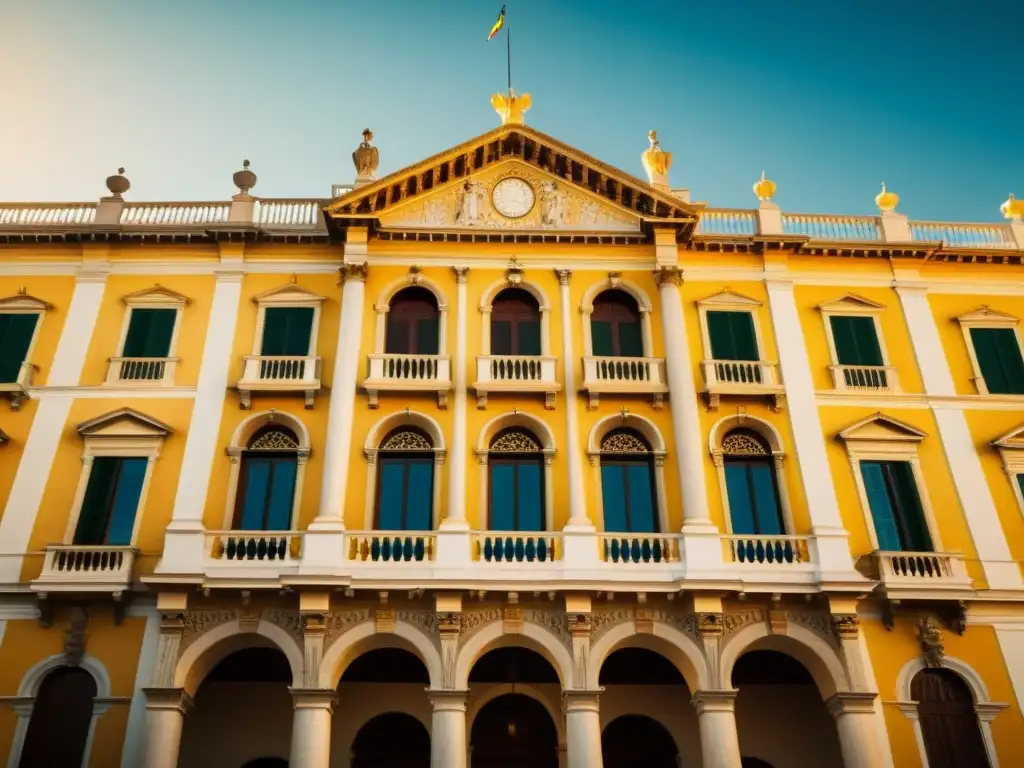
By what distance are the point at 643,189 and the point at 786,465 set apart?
8319 mm

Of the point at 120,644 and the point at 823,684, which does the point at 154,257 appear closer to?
the point at 120,644

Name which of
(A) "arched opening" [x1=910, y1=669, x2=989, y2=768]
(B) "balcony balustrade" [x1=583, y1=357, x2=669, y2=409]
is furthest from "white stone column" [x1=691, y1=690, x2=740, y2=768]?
(B) "balcony balustrade" [x1=583, y1=357, x2=669, y2=409]

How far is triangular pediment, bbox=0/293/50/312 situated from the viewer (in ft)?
79.3

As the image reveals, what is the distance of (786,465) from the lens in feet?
74.3

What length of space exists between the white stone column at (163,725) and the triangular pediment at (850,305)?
18973 mm

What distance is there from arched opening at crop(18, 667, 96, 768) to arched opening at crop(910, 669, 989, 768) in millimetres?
18359

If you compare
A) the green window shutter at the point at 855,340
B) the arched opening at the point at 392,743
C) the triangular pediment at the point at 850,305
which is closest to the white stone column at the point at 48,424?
the arched opening at the point at 392,743

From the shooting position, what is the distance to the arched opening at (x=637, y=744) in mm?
21906

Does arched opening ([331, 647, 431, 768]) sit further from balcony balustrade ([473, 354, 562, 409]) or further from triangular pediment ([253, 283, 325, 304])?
triangular pediment ([253, 283, 325, 304])

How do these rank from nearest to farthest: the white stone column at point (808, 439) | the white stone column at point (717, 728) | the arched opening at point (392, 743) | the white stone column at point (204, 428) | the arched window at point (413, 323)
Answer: the white stone column at point (717, 728) → the white stone column at point (204, 428) → the white stone column at point (808, 439) → the arched opening at point (392, 743) → the arched window at point (413, 323)

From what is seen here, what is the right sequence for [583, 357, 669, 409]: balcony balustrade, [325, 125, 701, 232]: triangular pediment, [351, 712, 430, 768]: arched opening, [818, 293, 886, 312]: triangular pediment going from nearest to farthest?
[351, 712, 430, 768]: arched opening
[583, 357, 669, 409]: balcony balustrade
[325, 125, 701, 232]: triangular pediment
[818, 293, 886, 312]: triangular pediment

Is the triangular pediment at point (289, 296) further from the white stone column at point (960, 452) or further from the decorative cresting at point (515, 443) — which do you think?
the white stone column at point (960, 452)

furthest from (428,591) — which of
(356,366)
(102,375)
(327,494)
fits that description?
(102,375)

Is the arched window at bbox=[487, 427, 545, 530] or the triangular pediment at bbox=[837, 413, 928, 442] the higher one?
the triangular pediment at bbox=[837, 413, 928, 442]
